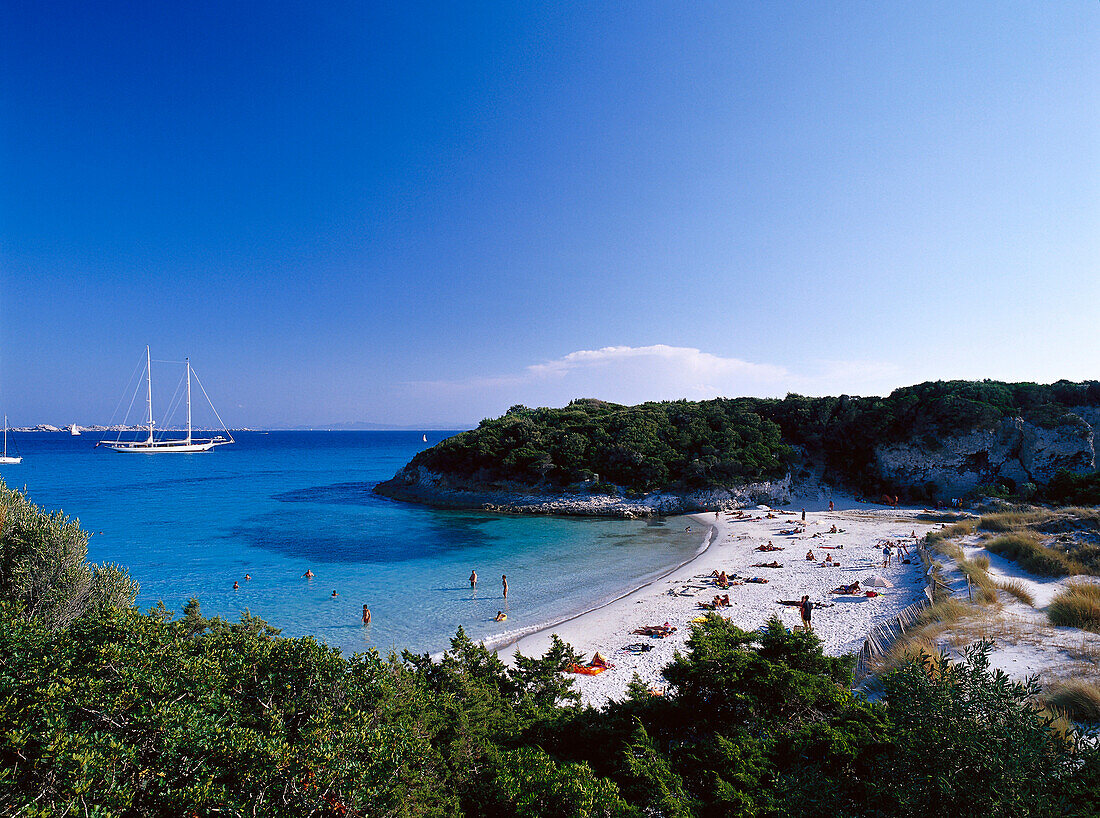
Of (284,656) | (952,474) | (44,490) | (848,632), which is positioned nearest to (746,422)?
(952,474)

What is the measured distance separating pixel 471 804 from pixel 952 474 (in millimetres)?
49945

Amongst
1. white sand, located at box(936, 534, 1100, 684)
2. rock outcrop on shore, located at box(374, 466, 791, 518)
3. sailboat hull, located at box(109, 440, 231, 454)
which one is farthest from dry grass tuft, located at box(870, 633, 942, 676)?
sailboat hull, located at box(109, 440, 231, 454)

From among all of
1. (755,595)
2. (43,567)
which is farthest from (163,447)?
(755,595)

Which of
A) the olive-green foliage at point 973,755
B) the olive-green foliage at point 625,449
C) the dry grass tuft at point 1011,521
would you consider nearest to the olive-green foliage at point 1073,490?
the dry grass tuft at point 1011,521

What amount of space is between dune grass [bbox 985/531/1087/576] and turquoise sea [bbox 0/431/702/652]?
13.4 metres

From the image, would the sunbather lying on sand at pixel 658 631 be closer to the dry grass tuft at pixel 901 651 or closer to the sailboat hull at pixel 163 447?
the dry grass tuft at pixel 901 651

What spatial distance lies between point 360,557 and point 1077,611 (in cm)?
2819

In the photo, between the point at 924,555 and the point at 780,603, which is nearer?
the point at 780,603

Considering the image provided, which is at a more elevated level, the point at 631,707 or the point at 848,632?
the point at 631,707

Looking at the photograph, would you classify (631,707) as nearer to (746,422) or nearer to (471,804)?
(471,804)

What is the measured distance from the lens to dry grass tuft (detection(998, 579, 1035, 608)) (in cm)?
1165

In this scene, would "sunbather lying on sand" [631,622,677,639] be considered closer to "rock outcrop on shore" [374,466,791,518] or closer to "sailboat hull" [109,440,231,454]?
"rock outcrop on shore" [374,466,791,518]

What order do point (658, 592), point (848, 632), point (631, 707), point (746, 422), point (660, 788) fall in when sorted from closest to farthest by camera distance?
1. point (660, 788)
2. point (631, 707)
3. point (848, 632)
4. point (658, 592)
5. point (746, 422)

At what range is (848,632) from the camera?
13820mm
